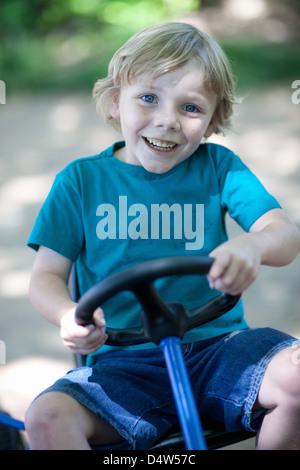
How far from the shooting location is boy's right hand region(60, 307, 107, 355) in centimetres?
99

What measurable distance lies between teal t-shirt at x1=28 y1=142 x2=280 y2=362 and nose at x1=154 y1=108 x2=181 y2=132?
0.14 metres

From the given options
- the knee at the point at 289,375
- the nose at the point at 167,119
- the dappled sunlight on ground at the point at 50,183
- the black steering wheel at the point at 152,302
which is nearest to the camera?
the black steering wheel at the point at 152,302

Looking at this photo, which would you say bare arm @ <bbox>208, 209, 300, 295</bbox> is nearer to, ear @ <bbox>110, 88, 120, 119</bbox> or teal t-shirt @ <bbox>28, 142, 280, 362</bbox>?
teal t-shirt @ <bbox>28, 142, 280, 362</bbox>

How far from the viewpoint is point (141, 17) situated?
A: 4.86 m

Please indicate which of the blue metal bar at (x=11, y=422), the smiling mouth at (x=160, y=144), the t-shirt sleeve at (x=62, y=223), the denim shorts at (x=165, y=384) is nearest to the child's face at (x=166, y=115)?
the smiling mouth at (x=160, y=144)

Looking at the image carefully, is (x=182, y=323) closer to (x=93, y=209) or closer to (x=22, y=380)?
(x=93, y=209)

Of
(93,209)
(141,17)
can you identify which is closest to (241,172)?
(93,209)

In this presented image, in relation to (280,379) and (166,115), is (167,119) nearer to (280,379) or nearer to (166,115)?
(166,115)

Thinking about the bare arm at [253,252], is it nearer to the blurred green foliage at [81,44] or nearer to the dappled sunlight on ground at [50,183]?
the dappled sunlight on ground at [50,183]

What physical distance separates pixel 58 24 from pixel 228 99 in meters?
A: 4.38

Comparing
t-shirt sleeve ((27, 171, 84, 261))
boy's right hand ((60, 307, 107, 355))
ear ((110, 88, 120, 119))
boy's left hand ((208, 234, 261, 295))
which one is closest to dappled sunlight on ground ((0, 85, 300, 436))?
ear ((110, 88, 120, 119))

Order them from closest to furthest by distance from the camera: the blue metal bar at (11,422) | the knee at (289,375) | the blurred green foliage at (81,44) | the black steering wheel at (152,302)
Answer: the black steering wheel at (152,302) < the knee at (289,375) < the blue metal bar at (11,422) < the blurred green foliage at (81,44)

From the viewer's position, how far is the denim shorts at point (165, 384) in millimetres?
1078

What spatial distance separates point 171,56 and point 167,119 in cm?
12
